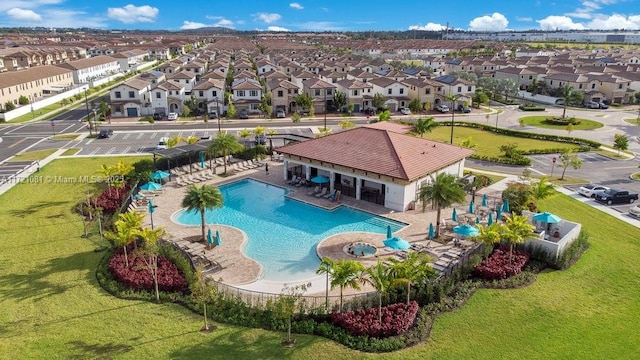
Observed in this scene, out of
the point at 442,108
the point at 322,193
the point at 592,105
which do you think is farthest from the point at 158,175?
the point at 592,105

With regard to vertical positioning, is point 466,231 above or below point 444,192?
below

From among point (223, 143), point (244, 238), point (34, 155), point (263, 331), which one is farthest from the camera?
point (34, 155)

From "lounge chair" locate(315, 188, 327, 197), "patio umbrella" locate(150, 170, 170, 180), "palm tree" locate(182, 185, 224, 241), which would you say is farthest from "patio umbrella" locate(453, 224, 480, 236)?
"patio umbrella" locate(150, 170, 170, 180)

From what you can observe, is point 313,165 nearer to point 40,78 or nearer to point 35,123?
point 35,123

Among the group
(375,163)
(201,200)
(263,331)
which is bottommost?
(263,331)

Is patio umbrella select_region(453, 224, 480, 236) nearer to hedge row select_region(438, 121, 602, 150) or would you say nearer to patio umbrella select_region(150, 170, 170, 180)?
patio umbrella select_region(150, 170, 170, 180)

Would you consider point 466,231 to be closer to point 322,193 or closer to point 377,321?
point 377,321

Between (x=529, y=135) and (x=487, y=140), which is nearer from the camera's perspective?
(x=487, y=140)
